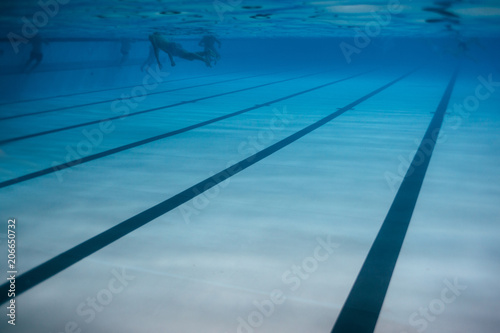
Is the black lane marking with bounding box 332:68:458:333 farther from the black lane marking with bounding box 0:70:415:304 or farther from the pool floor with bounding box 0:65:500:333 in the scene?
the black lane marking with bounding box 0:70:415:304

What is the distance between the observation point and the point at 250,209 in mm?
3043

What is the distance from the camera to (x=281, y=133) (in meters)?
5.65

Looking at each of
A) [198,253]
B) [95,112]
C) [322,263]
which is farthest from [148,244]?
[95,112]

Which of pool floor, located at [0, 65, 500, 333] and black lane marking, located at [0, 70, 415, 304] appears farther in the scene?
black lane marking, located at [0, 70, 415, 304]

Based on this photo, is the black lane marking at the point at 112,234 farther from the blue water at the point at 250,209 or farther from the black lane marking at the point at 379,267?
the black lane marking at the point at 379,267

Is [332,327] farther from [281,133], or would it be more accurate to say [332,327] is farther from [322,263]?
[281,133]

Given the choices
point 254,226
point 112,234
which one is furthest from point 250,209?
point 112,234

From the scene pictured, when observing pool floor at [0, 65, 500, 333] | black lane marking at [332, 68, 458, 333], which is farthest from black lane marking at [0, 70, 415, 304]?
black lane marking at [332, 68, 458, 333]

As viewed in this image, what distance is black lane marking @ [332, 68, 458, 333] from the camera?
1787 millimetres

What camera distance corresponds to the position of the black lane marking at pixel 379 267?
70.4 inches

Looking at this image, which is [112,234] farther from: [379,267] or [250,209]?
[379,267]

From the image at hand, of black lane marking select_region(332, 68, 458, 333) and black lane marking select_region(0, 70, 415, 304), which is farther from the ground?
black lane marking select_region(332, 68, 458, 333)

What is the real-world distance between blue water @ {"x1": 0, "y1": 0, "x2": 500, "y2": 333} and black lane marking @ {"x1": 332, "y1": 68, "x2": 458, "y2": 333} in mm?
12

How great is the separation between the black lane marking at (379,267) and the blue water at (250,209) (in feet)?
0.04
